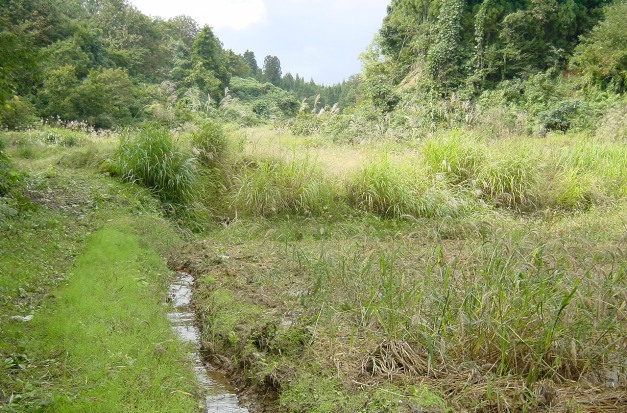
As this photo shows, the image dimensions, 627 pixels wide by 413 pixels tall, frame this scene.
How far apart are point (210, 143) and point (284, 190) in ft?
6.05

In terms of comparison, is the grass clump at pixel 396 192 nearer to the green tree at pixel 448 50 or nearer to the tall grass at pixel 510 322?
the tall grass at pixel 510 322

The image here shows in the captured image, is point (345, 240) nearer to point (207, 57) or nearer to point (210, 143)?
point (210, 143)

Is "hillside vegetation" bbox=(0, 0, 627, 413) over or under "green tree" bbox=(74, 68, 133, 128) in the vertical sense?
under

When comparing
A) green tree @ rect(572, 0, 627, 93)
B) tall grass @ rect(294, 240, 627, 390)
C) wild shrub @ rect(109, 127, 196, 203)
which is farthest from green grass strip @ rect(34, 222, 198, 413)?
green tree @ rect(572, 0, 627, 93)

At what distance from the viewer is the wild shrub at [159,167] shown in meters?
7.89

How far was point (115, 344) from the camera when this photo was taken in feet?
11.0

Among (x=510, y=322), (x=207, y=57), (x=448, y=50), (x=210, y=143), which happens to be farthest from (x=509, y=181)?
(x=207, y=57)

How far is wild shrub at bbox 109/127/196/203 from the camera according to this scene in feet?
25.9

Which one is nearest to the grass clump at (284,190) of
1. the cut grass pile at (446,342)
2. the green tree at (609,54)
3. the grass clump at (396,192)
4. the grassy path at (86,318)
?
the grass clump at (396,192)

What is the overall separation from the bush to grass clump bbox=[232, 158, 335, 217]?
0.76 meters

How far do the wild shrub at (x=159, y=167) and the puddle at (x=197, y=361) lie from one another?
3.08 metres

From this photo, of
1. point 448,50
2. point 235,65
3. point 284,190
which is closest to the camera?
point 284,190

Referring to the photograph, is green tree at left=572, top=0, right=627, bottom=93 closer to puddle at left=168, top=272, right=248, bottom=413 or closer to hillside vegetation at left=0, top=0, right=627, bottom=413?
hillside vegetation at left=0, top=0, right=627, bottom=413

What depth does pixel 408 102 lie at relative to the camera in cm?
2164
